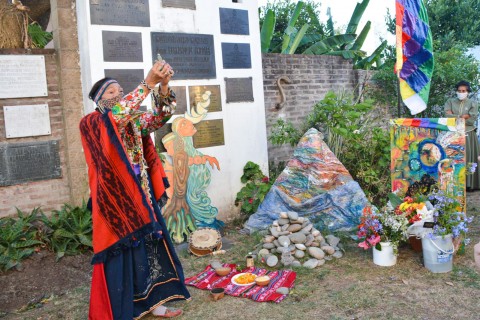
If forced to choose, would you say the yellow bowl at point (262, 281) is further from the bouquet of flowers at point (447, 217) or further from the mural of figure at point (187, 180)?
the mural of figure at point (187, 180)

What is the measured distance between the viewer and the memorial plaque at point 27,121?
511 cm

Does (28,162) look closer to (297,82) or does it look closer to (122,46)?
(122,46)

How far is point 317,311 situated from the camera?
11.8ft

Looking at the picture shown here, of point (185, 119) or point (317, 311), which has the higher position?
point (185, 119)

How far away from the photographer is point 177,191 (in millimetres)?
5648

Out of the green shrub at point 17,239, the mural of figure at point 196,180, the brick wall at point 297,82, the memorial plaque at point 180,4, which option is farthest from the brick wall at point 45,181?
the brick wall at point 297,82

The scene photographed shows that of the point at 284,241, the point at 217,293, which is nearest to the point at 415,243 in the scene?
the point at 284,241

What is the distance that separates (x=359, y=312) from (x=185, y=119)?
3218 mm

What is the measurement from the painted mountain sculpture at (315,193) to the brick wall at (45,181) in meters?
2.34

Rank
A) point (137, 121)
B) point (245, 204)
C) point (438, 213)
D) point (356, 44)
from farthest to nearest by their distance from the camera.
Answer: point (356, 44) < point (245, 204) < point (438, 213) < point (137, 121)

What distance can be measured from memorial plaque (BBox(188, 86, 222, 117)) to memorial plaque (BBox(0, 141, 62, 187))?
5.59 ft

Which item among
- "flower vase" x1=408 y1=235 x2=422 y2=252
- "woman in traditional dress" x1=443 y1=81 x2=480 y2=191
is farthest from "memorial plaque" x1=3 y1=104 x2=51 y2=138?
"woman in traditional dress" x1=443 y1=81 x2=480 y2=191

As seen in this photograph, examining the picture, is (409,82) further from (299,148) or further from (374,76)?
(374,76)

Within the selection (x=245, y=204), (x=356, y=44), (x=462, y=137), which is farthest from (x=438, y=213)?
(x=356, y=44)
